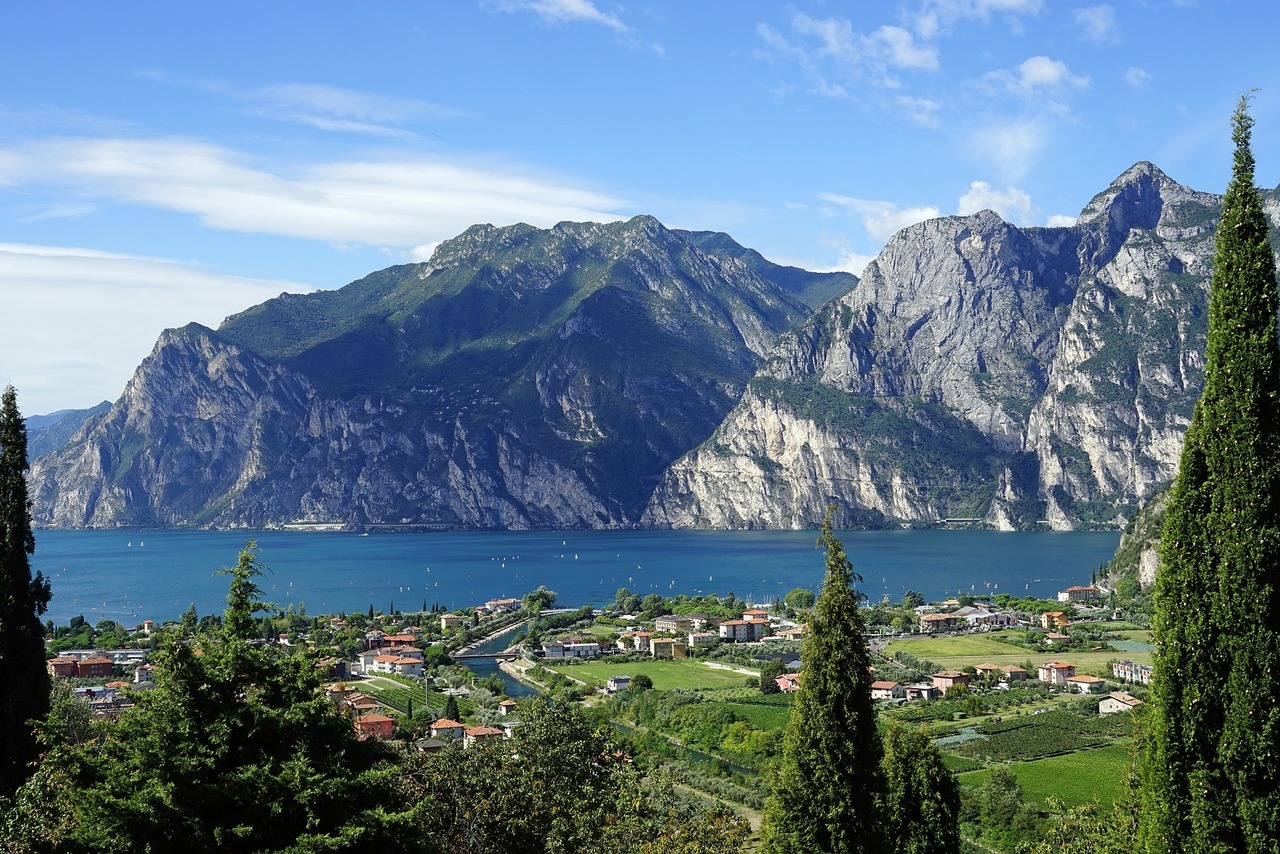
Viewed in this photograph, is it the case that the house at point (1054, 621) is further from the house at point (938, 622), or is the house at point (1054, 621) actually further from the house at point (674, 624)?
the house at point (674, 624)

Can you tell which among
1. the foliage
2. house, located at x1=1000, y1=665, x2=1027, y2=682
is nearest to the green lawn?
house, located at x1=1000, y1=665, x2=1027, y2=682

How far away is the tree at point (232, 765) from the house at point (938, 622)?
7586 centimetres

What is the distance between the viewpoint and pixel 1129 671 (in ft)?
183

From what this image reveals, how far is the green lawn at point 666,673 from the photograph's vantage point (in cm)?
5916

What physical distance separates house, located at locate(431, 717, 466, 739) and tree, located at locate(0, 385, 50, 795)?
24.8 metres

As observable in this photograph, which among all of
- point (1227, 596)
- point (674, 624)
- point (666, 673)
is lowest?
point (666, 673)

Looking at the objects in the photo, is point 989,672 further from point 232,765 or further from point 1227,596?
point 232,765

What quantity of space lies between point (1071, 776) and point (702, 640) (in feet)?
128

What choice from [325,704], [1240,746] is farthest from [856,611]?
[325,704]

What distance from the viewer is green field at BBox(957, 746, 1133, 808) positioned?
3409 centimetres

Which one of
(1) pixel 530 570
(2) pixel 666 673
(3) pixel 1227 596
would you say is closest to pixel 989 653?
(2) pixel 666 673

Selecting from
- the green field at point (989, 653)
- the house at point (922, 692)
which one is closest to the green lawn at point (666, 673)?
the house at point (922, 692)

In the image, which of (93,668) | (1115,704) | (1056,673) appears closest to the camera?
(1115,704)

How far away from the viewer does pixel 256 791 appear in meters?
7.66
